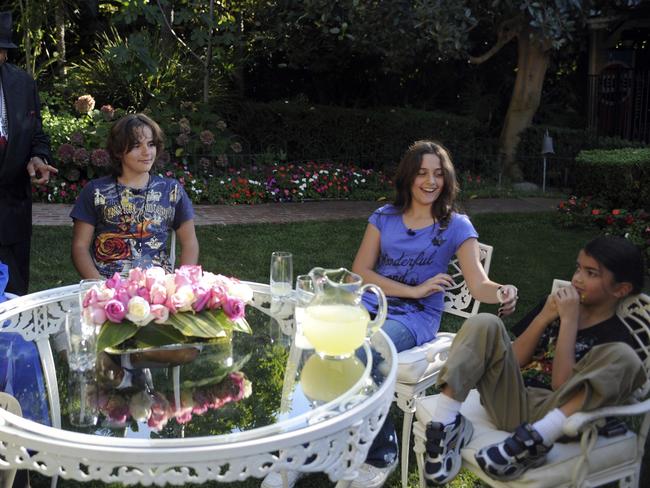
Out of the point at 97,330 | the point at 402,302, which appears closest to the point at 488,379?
the point at 402,302

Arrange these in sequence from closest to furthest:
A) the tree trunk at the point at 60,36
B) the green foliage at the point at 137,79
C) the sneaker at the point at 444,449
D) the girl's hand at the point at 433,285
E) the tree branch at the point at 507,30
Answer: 1. the sneaker at the point at 444,449
2. the girl's hand at the point at 433,285
3. the tree branch at the point at 507,30
4. the green foliage at the point at 137,79
5. the tree trunk at the point at 60,36

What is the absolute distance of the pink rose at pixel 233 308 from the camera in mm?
2068

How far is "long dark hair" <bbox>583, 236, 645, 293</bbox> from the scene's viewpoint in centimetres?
223

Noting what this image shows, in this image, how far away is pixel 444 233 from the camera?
2.90 meters

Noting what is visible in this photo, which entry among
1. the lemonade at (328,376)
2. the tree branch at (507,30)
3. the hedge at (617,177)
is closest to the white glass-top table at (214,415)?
the lemonade at (328,376)

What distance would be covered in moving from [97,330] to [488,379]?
1.22m

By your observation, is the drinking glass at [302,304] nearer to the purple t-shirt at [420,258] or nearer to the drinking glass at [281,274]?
the drinking glass at [281,274]

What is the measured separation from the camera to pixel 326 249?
19.7 feet

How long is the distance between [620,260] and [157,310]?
1.45 metres

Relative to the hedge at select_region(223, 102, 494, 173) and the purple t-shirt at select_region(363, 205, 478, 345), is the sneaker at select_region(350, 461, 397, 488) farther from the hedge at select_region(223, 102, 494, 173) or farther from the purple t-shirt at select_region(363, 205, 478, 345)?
the hedge at select_region(223, 102, 494, 173)

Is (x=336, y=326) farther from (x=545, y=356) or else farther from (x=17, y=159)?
(x=17, y=159)

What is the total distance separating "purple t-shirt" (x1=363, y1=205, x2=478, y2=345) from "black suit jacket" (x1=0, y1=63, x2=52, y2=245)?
1.78m

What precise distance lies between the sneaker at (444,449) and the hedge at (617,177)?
17.4ft

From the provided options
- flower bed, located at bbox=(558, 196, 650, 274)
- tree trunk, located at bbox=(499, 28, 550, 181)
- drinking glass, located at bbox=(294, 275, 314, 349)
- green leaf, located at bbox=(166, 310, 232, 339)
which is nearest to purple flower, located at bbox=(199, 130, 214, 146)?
flower bed, located at bbox=(558, 196, 650, 274)
